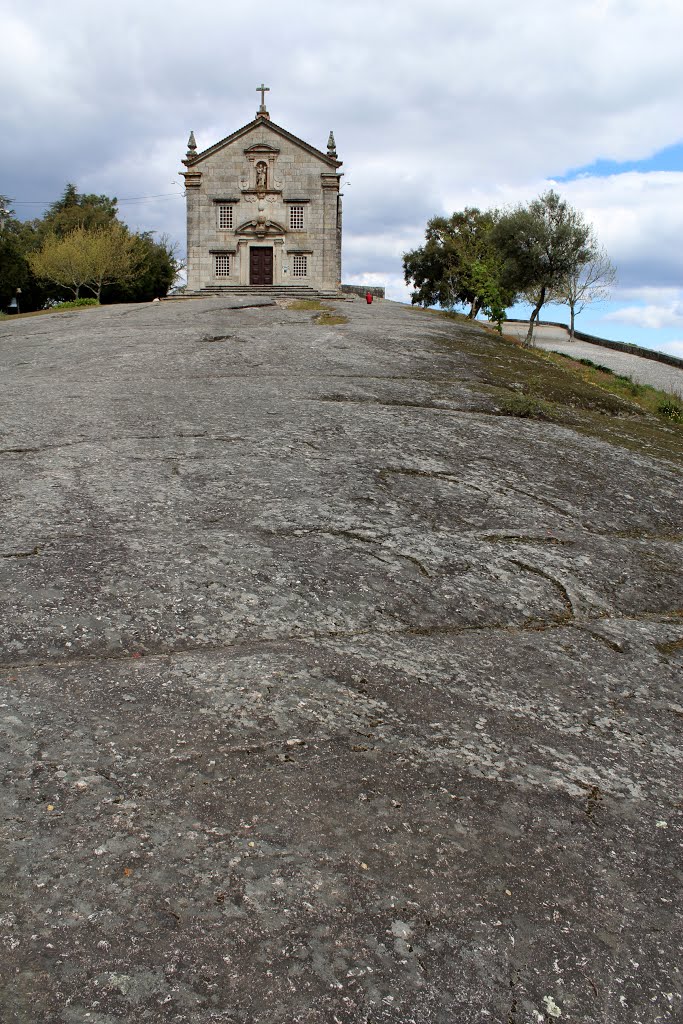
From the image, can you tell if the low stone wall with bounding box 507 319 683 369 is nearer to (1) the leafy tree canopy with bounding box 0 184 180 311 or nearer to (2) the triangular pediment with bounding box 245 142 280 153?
(2) the triangular pediment with bounding box 245 142 280 153

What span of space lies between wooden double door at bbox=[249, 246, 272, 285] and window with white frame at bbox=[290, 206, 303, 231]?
1786mm

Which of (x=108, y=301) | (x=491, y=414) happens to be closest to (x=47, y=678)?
(x=491, y=414)

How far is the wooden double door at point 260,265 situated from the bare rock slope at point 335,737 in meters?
37.5

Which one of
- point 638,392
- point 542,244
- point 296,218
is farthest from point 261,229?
point 638,392

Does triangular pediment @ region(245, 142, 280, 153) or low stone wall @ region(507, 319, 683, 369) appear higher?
triangular pediment @ region(245, 142, 280, 153)

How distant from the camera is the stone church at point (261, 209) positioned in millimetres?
40406

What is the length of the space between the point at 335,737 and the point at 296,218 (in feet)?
138

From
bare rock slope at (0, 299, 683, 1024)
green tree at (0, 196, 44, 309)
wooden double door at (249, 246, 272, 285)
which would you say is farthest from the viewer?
green tree at (0, 196, 44, 309)

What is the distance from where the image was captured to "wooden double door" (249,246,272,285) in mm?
41281

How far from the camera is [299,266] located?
41.8 meters

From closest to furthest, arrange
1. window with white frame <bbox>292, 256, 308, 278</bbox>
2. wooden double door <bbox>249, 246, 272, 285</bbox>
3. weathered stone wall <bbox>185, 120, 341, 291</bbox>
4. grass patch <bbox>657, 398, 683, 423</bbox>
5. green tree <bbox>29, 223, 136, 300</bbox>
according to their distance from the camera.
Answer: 1. grass patch <bbox>657, 398, 683, 423</bbox>
2. weathered stone wall <bbox>185, 120, 341, 291</bbox>
3. wooden double door <bbox>249, 246, 272, 285</bbox>
4. window with white frame <bbox>292, 256, 308, 278</bbox>
5. green tree <bbox>29, 223, 136, 300</bbox>

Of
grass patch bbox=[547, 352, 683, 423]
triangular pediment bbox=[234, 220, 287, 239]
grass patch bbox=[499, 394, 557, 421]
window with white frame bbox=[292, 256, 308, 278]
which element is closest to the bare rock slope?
grass patch bbox=[499, 394, 557, 421]

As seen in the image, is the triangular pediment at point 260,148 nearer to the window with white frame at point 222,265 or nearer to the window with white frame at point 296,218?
the window with white frame at point 296,218

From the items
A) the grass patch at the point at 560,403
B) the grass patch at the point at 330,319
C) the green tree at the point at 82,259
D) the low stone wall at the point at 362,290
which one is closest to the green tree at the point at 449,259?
the low stone wall at the point at 362,290
